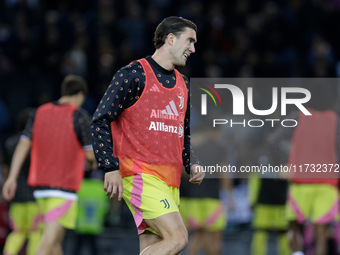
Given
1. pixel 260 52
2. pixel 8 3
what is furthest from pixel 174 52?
pixel 8 3

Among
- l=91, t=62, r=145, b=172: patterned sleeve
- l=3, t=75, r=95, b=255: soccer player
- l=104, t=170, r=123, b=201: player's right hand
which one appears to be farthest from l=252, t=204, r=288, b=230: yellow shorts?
l=104, t=170, r=123, b=201: player's right hand

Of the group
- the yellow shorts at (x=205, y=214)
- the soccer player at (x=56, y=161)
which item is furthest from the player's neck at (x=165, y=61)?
the yellow shorts at (x=205, y=214)

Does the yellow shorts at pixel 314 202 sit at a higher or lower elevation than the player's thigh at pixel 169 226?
lower

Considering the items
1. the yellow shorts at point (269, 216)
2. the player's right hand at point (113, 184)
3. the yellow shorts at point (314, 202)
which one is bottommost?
the yellow shorts at point (269, 216)

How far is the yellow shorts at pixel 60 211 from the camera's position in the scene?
7766 mm

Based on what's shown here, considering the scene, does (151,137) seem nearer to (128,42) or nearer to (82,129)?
(82,129)

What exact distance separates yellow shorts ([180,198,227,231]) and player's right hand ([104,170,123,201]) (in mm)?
5422

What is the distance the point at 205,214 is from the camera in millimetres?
10477

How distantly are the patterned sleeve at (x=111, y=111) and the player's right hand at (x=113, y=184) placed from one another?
65mm

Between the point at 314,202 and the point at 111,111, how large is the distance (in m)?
4.33

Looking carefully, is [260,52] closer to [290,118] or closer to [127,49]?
[127,49]

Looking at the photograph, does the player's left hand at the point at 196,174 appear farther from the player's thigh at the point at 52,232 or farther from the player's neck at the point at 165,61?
the player's thigh at the point at 52,232

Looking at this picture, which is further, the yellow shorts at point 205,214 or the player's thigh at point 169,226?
the yellow shorts at point 205,214

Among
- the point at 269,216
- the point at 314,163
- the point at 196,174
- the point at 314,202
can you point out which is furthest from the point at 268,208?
the point at 196,174
